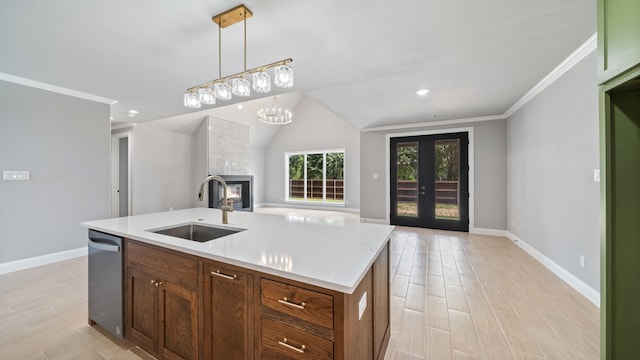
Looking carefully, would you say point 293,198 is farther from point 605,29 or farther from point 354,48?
point 605,29

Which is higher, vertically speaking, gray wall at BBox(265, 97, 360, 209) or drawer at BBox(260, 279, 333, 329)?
gray wall at BBox(265, 97, 360, 209)

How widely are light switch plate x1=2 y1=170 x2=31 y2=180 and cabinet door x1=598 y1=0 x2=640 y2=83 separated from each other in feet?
17.7

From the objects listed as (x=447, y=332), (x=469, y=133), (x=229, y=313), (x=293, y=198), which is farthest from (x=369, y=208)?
(x=229, y=313)

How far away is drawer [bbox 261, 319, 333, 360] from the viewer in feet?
3.11

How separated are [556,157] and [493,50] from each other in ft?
5.39

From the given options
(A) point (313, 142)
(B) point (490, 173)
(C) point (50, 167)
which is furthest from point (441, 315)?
(A) point (313, 142)

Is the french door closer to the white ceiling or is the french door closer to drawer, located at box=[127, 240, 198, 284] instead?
the white ceiling

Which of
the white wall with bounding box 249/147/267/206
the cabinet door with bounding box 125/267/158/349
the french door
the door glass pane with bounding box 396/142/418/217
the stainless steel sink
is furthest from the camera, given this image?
the white wall with bounding box 249/147/267/206

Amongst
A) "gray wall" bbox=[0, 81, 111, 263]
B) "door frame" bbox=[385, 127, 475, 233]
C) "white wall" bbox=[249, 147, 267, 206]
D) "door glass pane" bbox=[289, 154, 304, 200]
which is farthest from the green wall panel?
"white wall" bbox=[249, 147, 267, 206]

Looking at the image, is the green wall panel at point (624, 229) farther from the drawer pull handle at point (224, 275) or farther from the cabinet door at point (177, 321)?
the cabinet door at point (177, 321)

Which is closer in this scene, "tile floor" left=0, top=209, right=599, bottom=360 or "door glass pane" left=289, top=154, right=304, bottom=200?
"tile floor" left=0, top=209, right=599, bottom=360

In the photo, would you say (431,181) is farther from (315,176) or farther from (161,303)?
(161,303)

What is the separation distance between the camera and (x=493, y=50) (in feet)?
7.50

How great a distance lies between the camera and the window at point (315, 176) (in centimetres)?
811
